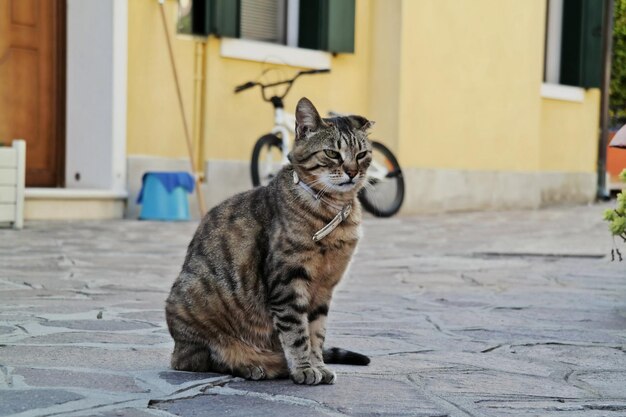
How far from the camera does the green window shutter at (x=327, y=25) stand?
34.7 ft

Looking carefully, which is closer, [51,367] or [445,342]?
[51,367]

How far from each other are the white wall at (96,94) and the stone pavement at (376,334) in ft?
5.91

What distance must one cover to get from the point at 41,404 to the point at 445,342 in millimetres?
1718

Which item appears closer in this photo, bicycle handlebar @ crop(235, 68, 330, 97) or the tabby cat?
the tabby cat

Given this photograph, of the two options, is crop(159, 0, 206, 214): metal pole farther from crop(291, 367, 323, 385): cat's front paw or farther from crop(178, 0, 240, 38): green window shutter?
crop(291, 367, 323, 385): cat's front paw

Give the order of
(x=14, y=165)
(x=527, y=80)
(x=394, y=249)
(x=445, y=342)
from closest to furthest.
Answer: (x=445, y=342) → (x=394, y=249) → (x=14, y=165) → (x=527, y=80)

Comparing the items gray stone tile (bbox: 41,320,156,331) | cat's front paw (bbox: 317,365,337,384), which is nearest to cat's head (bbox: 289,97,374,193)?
cat's front paw (bbox: 317,365,337,384)

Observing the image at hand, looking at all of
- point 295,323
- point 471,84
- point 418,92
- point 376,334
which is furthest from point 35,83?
point 295,323

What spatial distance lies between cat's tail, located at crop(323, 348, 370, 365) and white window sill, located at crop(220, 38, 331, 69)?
708 cm

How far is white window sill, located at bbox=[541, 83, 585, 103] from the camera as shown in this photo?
13.1 m

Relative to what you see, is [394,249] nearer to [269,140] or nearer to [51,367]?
[269,140]

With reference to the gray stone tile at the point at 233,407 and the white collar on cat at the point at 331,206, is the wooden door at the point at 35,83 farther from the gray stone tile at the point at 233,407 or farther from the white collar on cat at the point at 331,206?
the gray stone tile at the point at 233,407

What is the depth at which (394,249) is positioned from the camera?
292 inches

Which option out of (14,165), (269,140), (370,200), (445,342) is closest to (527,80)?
(370,200)
